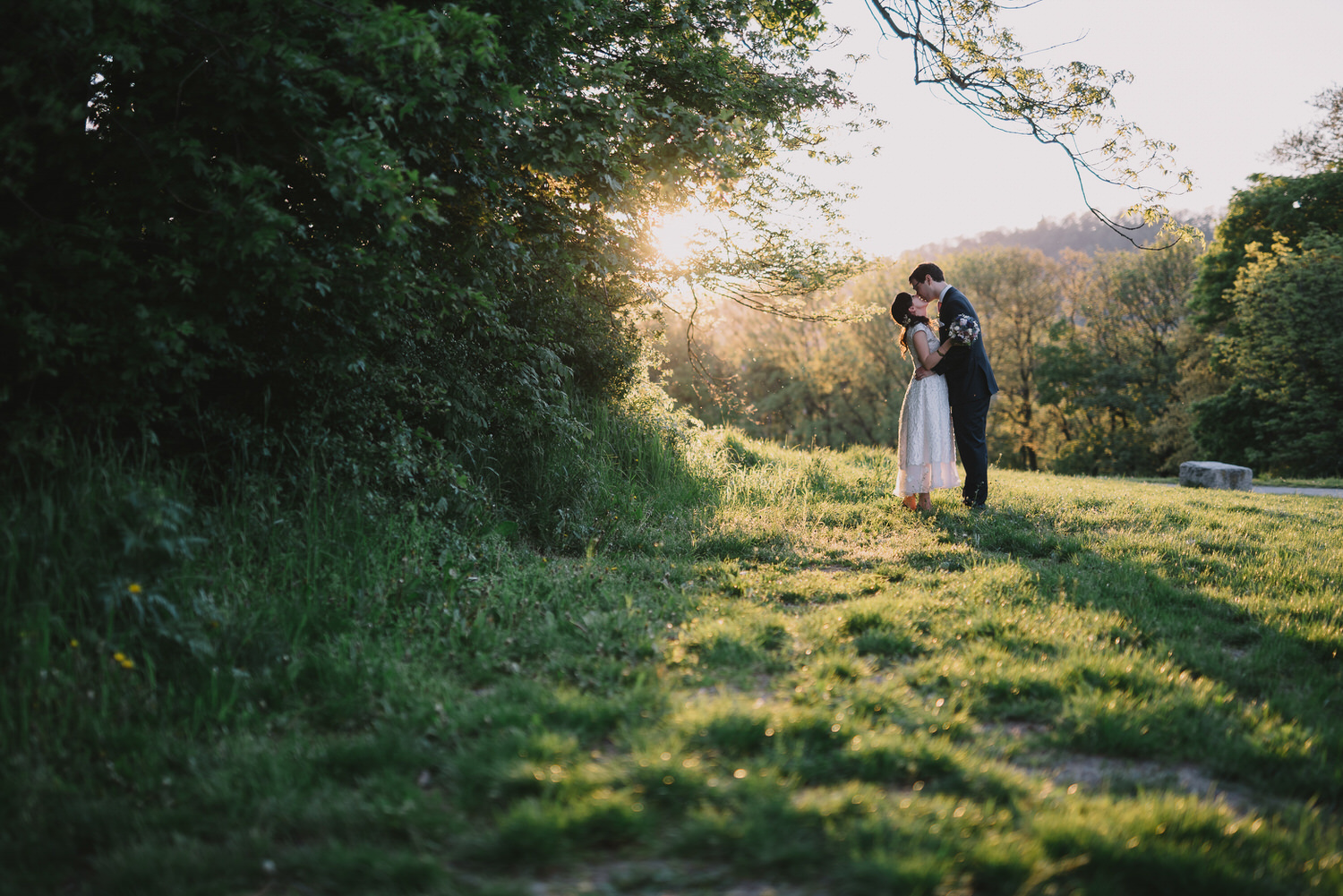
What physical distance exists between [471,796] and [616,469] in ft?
20.9

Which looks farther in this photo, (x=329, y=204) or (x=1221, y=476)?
(x=1221, y=476)

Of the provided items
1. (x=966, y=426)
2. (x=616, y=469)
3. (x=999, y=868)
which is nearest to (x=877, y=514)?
(x=966, y=426)

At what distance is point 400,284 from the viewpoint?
4723 millimetres

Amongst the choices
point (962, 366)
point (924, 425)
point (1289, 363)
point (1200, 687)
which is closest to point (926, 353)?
point (962, 366)

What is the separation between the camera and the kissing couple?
26.3 ft

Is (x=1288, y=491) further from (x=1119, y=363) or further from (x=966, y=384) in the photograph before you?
(x=1119, y=363)

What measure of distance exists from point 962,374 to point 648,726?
6.05 m

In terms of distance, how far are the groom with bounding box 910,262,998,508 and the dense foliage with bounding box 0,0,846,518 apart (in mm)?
→ 2430

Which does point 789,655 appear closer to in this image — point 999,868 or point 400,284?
point 999,868

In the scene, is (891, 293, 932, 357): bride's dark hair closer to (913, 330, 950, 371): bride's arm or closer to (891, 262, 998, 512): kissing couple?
(891, 262, 998, 512): kissing couple

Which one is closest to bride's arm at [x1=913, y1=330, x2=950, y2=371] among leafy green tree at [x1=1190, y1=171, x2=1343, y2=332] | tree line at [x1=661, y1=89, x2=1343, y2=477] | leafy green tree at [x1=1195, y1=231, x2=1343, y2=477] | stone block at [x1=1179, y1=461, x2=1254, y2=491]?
tree line at [x1=661, y1=89, x2=1343, y2=477]

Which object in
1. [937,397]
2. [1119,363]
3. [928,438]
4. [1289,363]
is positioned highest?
[1119,363]

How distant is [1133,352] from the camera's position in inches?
1591

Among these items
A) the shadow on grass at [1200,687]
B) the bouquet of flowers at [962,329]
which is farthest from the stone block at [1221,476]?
the shadow on grass at [1200,687]
